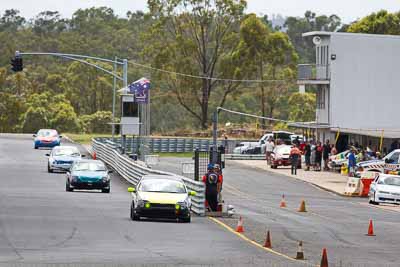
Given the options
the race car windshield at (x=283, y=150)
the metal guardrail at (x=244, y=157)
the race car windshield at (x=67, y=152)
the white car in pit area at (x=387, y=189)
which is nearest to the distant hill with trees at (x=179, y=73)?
the metal guardrail at (x=244, y=157)

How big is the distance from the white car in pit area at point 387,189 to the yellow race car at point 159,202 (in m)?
15.2

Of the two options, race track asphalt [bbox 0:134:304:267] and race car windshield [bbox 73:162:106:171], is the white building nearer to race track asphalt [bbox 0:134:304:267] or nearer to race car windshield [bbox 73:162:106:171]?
race car windshield [bbox 73:162:106:171]

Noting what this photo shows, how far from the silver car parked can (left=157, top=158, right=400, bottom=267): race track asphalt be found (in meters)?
7.54

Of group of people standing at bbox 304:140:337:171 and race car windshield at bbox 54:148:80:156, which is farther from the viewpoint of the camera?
group of people standing at bbox 304:140:337:171

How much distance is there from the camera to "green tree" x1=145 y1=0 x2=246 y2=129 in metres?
102

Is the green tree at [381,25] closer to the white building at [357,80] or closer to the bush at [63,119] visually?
the white building at [357,80]

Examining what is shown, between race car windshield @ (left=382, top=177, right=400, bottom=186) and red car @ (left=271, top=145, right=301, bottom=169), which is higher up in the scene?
race car windshield @ (left=382, top=177, right=400, bottom=186)

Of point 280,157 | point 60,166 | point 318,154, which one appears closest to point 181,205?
point 60,166

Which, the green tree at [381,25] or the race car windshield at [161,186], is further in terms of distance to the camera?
the green tree at [381,25]

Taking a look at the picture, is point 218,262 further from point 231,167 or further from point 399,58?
point 399,58

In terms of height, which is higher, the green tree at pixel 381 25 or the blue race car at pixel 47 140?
the green tree at pixel 381 25

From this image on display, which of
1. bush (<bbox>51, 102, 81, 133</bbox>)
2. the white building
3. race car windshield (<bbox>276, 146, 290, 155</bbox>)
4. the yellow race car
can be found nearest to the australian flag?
race car windshield (<bbox>276, 146, 290, 155</bbox>)

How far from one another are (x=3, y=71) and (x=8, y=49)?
1880 cm

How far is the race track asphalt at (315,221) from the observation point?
23.9m
